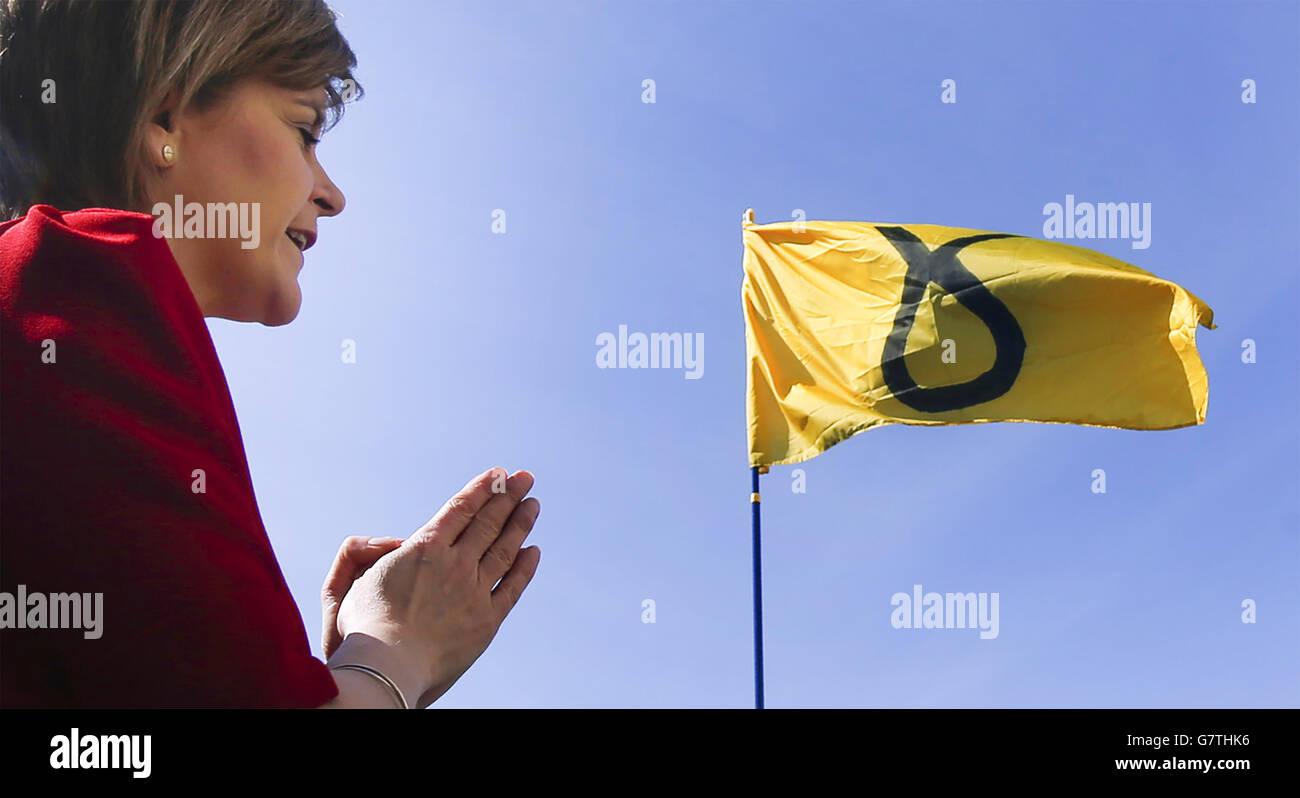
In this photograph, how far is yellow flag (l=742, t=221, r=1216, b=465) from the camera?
10.2 meters

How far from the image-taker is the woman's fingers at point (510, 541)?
6.20ft

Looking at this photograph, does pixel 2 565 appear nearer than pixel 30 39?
Yes

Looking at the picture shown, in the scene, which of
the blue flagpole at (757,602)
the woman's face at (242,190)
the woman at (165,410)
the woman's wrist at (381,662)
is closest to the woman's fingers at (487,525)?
the woman at (165,410)

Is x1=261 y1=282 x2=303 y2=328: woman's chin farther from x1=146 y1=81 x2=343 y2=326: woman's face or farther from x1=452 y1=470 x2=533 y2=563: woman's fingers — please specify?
x1=452 y1=470 x2=533 y2=563: woman's fingers

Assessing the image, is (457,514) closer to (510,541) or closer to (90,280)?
(510,541)

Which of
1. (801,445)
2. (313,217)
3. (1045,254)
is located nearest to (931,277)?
(1045,254)

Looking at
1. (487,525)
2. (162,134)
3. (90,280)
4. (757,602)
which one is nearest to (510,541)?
(487,525)

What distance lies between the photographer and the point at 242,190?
2.06 m

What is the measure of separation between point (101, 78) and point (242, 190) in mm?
346

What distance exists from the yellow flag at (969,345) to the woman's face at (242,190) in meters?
8.47

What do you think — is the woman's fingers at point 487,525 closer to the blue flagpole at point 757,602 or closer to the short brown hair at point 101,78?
the short brown hair at point 101,78
